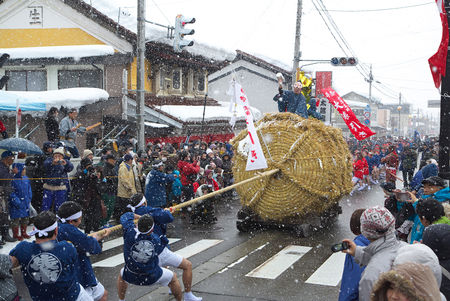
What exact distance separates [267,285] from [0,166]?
17.9ft

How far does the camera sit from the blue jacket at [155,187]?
9867 mm

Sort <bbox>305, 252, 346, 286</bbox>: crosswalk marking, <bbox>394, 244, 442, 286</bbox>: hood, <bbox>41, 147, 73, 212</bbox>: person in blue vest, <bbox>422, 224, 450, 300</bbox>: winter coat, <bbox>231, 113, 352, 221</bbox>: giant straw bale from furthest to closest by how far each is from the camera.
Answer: <bbox>231, 113, 352, 221</bbox>: giant straw bale, <bbox>41, 147, 73, 212</bbox>: person in blue vest, <bbox>305, 252, 346, 286</bbox>: crosswalk marking, <bbox>422, 224, 450, 300</bbox>: winter coat, <bbox>394, 244, 442, 286</bbox>: hood

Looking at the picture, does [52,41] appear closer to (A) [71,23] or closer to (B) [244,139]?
(A) [71,23]

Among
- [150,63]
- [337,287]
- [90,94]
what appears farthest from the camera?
[150,63]

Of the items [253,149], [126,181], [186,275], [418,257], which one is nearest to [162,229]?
[186,275]

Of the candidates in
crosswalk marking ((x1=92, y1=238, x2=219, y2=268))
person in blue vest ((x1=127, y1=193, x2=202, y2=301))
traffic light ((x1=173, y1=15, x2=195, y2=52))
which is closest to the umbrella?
crosswalk marking ((x1=92, y1=238, x2=219, y2=268))

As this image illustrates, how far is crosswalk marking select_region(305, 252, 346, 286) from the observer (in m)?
7.00

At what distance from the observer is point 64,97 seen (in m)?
15.0

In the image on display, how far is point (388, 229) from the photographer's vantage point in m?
3.82

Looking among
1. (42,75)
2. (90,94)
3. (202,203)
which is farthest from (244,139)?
(42,75)

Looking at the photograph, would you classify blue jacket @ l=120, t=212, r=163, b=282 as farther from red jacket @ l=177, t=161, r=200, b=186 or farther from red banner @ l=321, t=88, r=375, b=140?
red banner @ l=321, t=88, r=375, b=140

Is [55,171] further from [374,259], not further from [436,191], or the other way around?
[374,259]

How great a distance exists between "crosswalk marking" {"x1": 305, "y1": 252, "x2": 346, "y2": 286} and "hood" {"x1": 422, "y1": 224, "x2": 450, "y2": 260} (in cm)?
315

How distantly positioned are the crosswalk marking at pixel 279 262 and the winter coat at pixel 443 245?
3.62 metres
